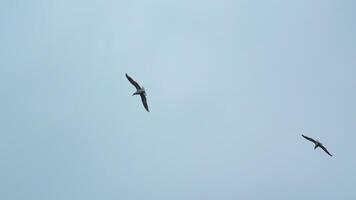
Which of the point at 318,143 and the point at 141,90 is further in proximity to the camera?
the point at 318,143

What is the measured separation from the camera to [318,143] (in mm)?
161250

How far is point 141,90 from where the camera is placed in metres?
Answer: 134

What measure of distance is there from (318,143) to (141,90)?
4835cm
